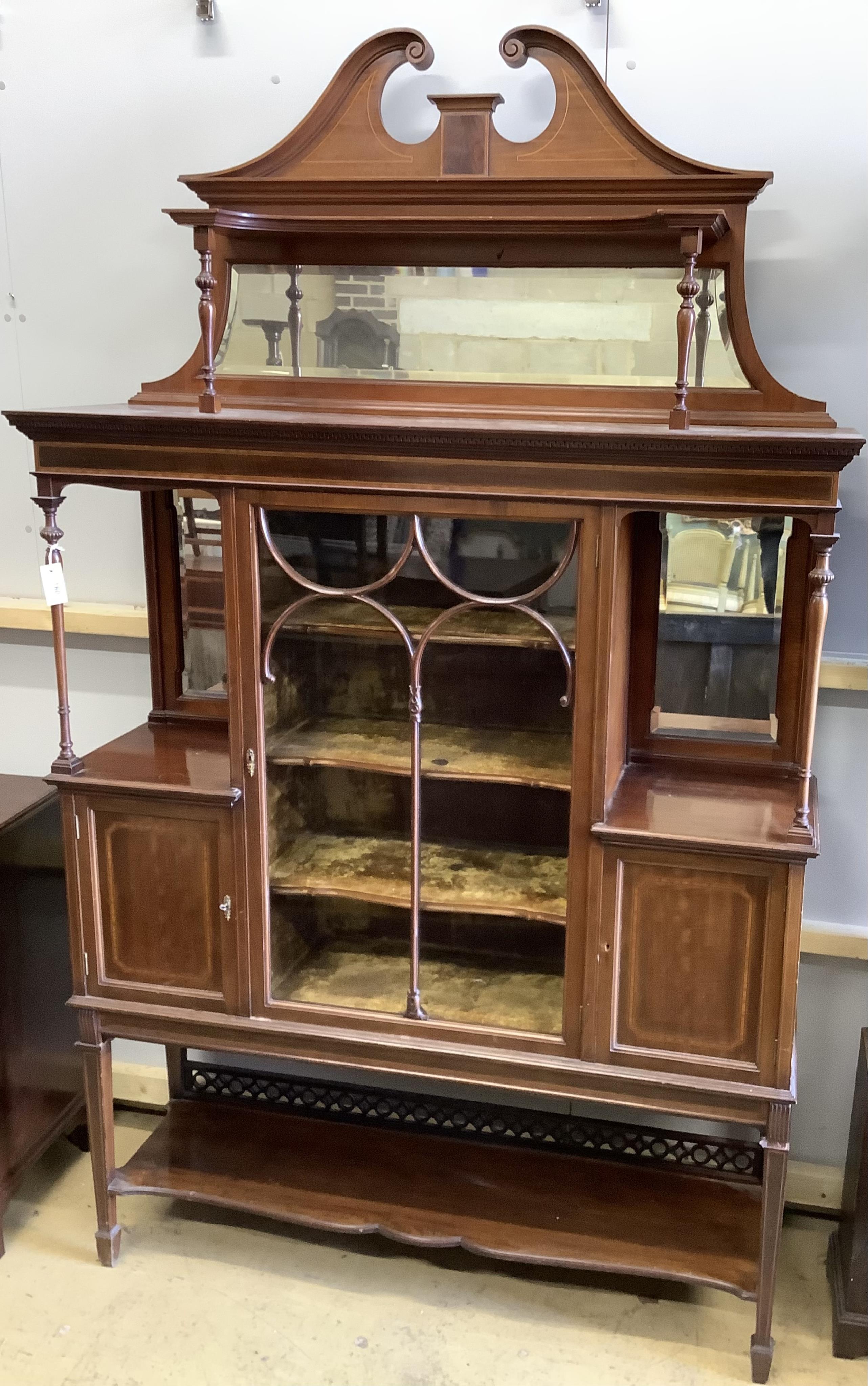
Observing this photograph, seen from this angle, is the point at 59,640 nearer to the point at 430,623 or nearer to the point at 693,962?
the point at 430,623

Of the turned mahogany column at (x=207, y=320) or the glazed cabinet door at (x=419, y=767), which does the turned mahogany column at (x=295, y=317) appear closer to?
the turned mahogany column at (x=207, y=320)

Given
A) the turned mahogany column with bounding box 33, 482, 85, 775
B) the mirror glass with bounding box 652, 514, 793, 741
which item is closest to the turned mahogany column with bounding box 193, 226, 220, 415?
the turned mahogany column with bounding box 33, 482, 85, 775

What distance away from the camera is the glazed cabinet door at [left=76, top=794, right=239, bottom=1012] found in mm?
2082

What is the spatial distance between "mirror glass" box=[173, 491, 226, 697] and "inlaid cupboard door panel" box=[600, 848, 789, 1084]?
843 millimetres

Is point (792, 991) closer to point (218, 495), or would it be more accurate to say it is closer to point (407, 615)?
point (407, 615)

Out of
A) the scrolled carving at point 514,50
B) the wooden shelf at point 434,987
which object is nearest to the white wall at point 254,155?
the scrolled carving at point 514,50

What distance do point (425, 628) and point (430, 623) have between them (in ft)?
0.04

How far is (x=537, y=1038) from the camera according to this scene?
2.00m

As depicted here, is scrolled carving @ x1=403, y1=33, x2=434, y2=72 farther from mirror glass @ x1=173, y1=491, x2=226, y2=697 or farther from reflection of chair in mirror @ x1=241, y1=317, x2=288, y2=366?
mirror glass @ x1=173, y1=491, x2=226, y2=697

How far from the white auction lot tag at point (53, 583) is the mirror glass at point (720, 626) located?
41.9 inches

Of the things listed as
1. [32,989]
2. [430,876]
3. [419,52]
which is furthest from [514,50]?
[32,989]

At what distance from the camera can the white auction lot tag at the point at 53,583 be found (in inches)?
79.4

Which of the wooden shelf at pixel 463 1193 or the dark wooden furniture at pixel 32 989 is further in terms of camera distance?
the dark wooden furniture at pixel 32 989

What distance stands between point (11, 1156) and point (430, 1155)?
0.85m
